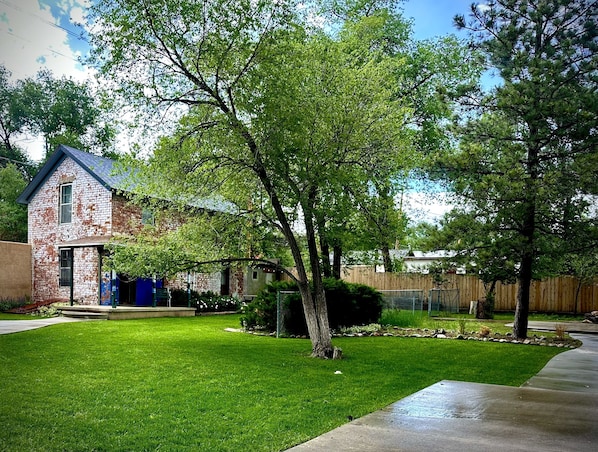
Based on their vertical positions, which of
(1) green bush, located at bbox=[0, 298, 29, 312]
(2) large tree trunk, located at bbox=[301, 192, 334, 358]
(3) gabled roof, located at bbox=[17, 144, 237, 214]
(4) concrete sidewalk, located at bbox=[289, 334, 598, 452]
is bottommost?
(1) green bush, located at bbox=[0, 298, 29, 312]

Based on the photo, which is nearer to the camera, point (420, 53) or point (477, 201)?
point (477, 201)

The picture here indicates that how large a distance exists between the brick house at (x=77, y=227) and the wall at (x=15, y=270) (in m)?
0.25

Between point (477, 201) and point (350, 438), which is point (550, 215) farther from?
point (350, 438)

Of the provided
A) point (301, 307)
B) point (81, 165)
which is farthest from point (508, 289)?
point (81, 165)

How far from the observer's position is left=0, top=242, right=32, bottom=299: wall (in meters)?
19.8

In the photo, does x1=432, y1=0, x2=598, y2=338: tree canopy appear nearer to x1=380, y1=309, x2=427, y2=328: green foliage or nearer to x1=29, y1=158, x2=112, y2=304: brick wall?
x1=380, y1=309, x2=427, y2=328: green foliage

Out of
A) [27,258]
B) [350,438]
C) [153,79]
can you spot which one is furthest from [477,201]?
[27,258]

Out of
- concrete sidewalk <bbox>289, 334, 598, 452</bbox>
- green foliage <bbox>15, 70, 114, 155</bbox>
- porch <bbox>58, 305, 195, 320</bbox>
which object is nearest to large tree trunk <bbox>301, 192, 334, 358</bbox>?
concrete sidewalk <bbox>289, 334, 598, 452</bbox>

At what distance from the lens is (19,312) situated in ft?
58.9

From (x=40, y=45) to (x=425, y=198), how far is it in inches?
584

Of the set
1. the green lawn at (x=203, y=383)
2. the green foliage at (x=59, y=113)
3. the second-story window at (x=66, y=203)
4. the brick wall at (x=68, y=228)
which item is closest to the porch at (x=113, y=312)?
the brick wall at (x=68, y=228)

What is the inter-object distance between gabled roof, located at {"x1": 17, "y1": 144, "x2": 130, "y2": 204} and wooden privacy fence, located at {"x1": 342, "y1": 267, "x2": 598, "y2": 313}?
9201 millimetres

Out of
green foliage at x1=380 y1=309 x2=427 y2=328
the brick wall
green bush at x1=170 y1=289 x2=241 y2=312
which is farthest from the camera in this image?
green bush at x1=170 y1=289 x2=241 y2=312

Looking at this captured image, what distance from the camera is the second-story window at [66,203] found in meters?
20.1
